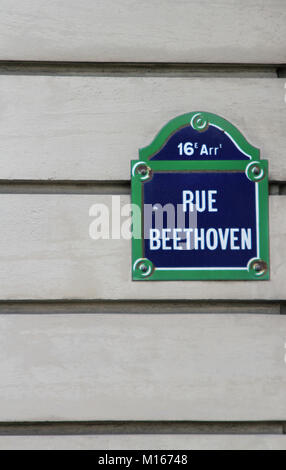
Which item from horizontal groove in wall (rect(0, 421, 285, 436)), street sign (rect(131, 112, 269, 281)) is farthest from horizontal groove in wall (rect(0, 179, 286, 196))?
horizontal groove in wall (rect(0, 421, 285, 436))

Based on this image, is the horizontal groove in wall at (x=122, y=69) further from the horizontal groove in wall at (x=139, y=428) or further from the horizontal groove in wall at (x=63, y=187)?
the horizontal groove in wall at (x=139, y=428)

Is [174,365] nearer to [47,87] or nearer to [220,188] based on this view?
[220,188]

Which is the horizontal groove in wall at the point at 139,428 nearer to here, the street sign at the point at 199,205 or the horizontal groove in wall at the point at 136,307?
the horizontal groove in wall at the point at 136,307

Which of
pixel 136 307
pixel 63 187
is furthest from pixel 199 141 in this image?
pixel 136 307

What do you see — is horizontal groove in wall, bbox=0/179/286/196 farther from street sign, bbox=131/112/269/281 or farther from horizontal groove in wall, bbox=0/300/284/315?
horizontal groove in wall, bbox=0/300/284/315

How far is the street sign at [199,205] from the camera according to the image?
207 cm

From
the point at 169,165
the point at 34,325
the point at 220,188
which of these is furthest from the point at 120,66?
the point at 34,325

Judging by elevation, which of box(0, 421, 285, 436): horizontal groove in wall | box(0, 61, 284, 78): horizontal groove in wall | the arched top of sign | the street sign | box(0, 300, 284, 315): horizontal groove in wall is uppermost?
box(0, 61, 284, 78): horizontal groove in wall

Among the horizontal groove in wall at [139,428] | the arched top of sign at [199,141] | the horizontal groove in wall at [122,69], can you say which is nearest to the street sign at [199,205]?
the arched top of sign at [199,141]

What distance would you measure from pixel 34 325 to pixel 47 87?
2.39 ft

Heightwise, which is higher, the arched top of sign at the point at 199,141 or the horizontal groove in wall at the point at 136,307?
the arched top of sign at the point at 199,141

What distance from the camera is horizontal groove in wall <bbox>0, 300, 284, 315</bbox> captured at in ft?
6.80

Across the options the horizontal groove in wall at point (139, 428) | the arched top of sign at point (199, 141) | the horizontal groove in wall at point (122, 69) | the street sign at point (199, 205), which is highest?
the horizontal groove in wall at point (122, 69)

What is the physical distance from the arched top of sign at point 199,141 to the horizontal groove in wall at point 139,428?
0.81 metres
